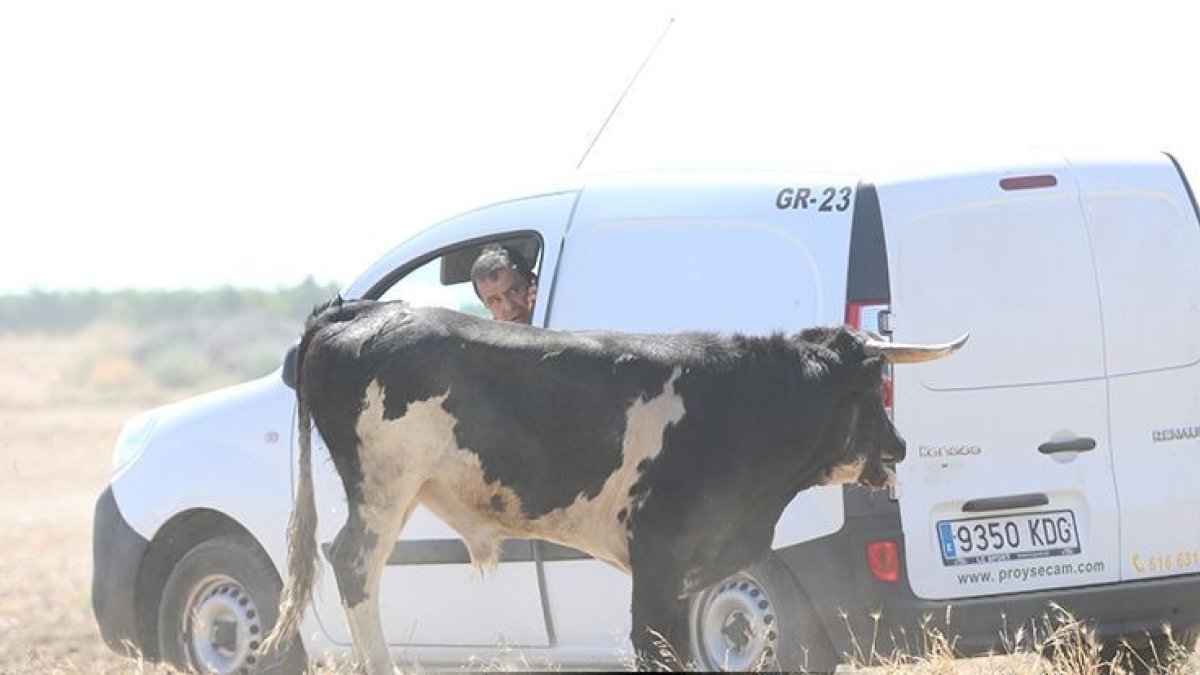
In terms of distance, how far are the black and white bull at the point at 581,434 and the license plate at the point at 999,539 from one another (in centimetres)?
67

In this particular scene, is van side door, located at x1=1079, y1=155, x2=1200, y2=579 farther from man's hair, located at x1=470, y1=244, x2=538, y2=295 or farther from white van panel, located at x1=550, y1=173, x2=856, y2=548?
man's hair, located at x1=470, y1=244, x2=538, y2=295

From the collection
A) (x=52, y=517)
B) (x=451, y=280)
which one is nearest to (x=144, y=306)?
(x=52, y=517)

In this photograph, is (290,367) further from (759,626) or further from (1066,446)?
(1066,446)

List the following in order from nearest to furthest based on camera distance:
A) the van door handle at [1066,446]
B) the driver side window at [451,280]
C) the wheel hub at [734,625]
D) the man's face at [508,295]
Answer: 1. the van door handle at [1066,446]
2. the wheel hub at [734,625]
3. the man's face at [508,295]
4. the driver side window at [451,280]

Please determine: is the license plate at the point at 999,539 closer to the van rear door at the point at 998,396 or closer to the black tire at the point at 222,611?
the van rear door at the point at 998,396

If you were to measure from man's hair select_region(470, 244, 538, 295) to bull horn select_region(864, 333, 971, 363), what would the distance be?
1.88 meters

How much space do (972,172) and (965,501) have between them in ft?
4.33

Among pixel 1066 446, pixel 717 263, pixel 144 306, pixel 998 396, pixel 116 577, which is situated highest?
pixel 717 263

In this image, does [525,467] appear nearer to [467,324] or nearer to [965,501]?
[467,324]

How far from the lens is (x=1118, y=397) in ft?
29.5

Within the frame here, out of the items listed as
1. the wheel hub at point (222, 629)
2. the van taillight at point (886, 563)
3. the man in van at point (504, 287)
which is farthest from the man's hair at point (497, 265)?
the van taillight at point (886, 563)

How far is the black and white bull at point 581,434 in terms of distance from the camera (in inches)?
326

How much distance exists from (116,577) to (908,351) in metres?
4.20

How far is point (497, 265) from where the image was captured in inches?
383
